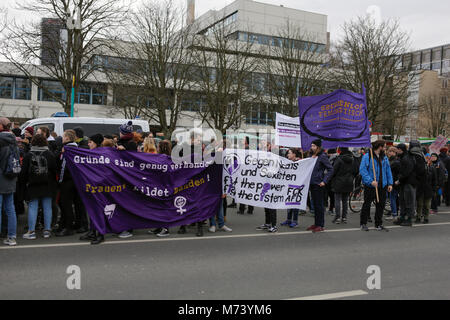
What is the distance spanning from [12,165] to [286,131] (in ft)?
26.7

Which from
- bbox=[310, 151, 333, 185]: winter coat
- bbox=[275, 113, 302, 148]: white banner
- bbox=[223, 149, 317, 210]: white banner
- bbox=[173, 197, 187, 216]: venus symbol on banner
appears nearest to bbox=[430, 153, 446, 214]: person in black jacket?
bbox=[275, 113, 302, 148]: white banner

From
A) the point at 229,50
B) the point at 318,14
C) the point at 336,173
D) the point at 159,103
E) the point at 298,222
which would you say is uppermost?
the point at 318,14

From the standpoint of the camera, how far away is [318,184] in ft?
29.3

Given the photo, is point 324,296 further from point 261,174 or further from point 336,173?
point 336,173

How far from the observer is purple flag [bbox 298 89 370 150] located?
9.41 metres

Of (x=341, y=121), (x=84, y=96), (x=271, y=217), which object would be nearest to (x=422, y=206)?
(x=341, y=121)

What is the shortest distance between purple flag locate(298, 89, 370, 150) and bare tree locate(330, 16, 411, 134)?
73.7 ft

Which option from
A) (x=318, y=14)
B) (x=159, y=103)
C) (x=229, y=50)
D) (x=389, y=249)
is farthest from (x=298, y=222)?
(x=318, y=14)

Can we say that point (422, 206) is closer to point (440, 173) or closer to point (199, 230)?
point (440, 173)

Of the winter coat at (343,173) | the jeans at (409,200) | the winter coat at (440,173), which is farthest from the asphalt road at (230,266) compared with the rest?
the winter coat at (440,173)

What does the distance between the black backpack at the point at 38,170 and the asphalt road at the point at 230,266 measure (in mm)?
1062

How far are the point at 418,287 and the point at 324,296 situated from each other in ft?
4.42

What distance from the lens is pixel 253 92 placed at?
3178 centimetres

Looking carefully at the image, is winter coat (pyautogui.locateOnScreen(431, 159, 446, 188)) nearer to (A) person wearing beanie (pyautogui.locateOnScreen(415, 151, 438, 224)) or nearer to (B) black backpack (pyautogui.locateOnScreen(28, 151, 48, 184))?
(A) person wearing beanie (pyautogui.locateOnScreen(415, 151, 438, 224))
